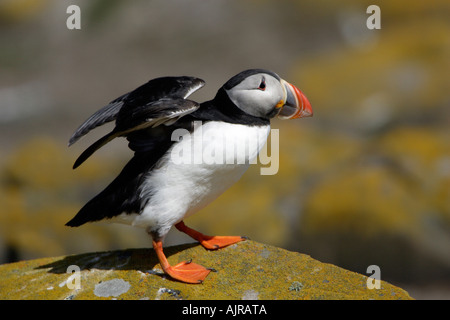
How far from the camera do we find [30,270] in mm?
6191

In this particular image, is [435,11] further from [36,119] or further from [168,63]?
[36,119]

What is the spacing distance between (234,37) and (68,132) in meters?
6.11

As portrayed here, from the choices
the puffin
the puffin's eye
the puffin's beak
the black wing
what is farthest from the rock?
the puffin's eye

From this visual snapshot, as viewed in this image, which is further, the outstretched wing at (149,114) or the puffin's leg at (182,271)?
the puffin's leg at (182,271)

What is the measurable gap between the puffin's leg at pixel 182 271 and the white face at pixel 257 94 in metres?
1.49

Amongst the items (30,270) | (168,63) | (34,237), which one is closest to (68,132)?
(168,63)

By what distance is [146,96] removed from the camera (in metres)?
5.44

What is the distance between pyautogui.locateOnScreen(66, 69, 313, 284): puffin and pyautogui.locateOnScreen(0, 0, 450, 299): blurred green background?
4.46 m

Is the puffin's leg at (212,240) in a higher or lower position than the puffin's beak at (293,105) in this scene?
lower

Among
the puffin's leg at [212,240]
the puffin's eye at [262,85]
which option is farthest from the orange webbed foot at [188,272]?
the puffin's eye at [262,85]

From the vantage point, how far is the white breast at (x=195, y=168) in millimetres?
5438

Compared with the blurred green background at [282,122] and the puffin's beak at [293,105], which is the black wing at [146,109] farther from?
the blurred green background at [282,122]

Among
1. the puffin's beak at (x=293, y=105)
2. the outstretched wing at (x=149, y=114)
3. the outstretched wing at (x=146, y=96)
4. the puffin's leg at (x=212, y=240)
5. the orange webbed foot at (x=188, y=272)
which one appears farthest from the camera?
the puffin's leg at (x=212, y=240)

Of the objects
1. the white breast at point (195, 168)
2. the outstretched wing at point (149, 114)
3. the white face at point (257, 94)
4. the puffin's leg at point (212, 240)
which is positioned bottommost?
the puffin's leg at point (212, 240)
